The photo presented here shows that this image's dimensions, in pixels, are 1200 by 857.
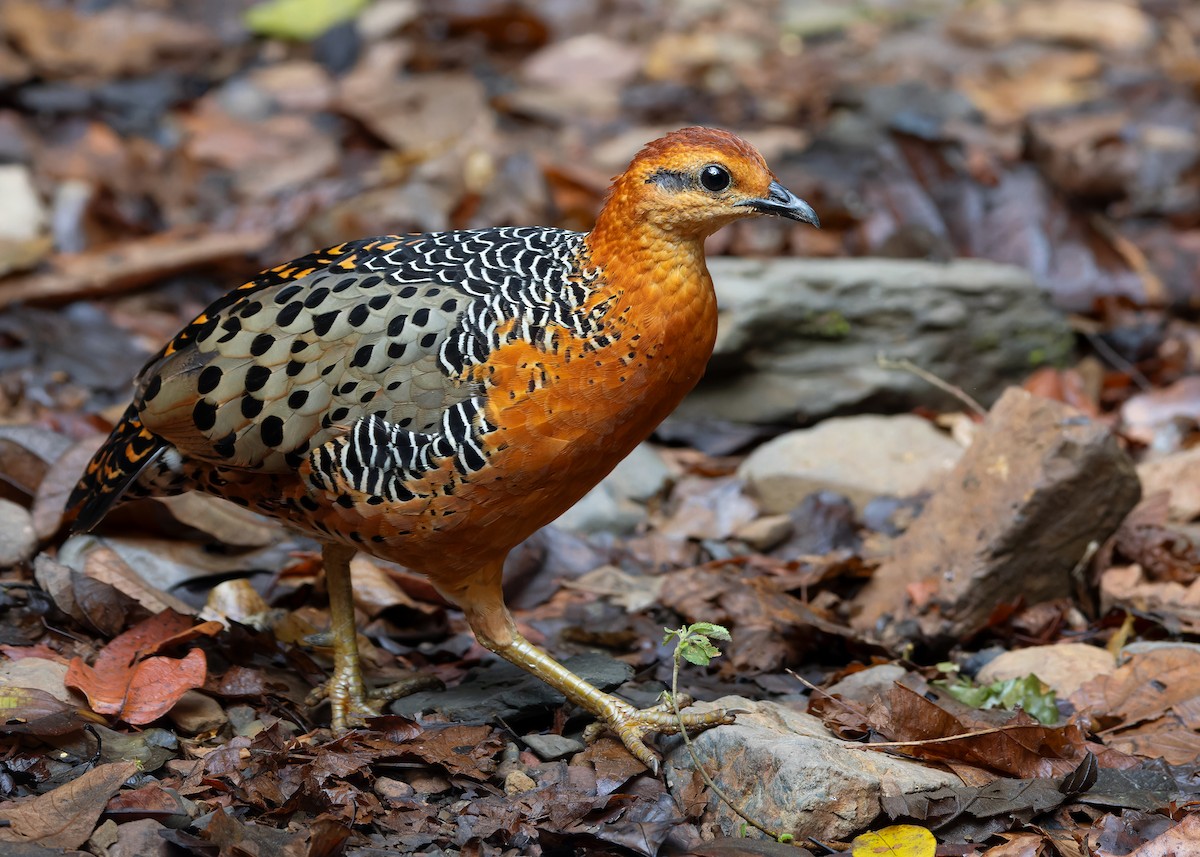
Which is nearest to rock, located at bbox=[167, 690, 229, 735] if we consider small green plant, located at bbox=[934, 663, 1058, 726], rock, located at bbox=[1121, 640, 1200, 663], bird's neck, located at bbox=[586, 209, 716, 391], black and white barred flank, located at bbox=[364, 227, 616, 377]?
black and white barred flank, located at bbox=[364, 227, 616, 377]

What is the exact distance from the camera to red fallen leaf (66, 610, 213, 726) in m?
4.38

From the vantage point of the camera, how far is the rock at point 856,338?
286 inches

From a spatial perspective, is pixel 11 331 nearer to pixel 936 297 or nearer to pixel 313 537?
pixel 313 537

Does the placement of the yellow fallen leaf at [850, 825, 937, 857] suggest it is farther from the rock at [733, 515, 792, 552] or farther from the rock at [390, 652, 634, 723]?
the rock at [733, 515, 792, 552]

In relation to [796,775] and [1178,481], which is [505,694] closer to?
[796,775]

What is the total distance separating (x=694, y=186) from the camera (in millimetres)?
4266

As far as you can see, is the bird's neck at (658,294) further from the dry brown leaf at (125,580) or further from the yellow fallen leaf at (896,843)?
the dry brown leaf at (125,580)

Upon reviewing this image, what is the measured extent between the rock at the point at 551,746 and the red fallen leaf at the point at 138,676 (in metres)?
1.09

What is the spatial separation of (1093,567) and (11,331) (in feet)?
18.0

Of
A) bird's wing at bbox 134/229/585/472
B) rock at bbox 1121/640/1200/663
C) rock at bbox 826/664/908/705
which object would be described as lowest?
rock at bbox 1121/640/1200/663

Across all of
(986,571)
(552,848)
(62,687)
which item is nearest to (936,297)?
(986,571)

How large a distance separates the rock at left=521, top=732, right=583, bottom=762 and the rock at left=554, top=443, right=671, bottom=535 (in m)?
1.73

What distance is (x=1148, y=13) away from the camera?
11812 millimetres

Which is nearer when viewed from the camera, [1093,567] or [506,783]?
[506,783]
